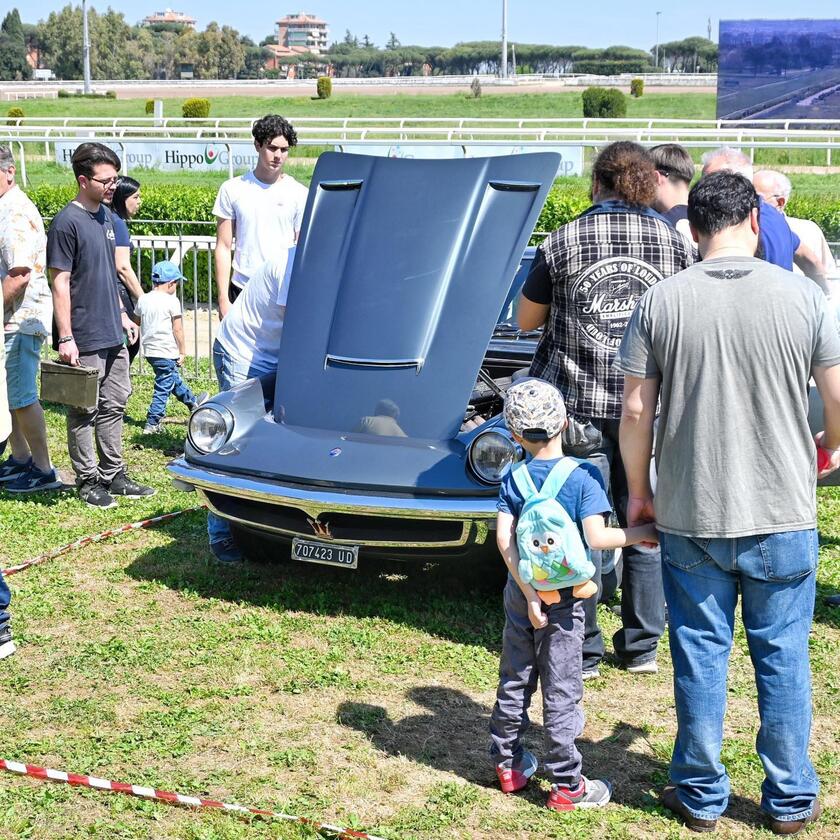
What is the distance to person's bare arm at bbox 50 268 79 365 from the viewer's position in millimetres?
6910

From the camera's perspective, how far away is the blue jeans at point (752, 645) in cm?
344

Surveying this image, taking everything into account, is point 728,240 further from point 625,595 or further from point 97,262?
point 97,262

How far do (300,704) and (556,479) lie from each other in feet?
5.35

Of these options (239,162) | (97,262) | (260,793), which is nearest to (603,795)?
(260,793)

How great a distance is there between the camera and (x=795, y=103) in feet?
123

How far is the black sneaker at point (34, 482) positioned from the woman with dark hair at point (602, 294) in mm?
4154

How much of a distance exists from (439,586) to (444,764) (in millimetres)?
1725

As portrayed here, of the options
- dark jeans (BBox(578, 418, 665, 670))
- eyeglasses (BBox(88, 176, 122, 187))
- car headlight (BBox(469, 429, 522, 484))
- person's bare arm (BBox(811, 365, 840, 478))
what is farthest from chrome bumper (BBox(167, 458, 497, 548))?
eyeglasses (BBox(88, 176, 122, 187))

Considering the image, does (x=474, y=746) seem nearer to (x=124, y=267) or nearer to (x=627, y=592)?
(x=627, y=592)

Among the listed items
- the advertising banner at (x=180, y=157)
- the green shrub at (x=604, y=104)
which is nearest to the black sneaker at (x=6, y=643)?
the advertising banner at (x=180, y=157)

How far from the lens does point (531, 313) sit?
4.81 m

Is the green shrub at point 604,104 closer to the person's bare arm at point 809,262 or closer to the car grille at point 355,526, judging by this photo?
the person's bare arm at point 809,262

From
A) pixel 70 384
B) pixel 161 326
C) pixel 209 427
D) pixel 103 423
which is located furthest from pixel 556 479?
pixel 161 326

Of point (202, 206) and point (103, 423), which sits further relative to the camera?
point (202, 206)
